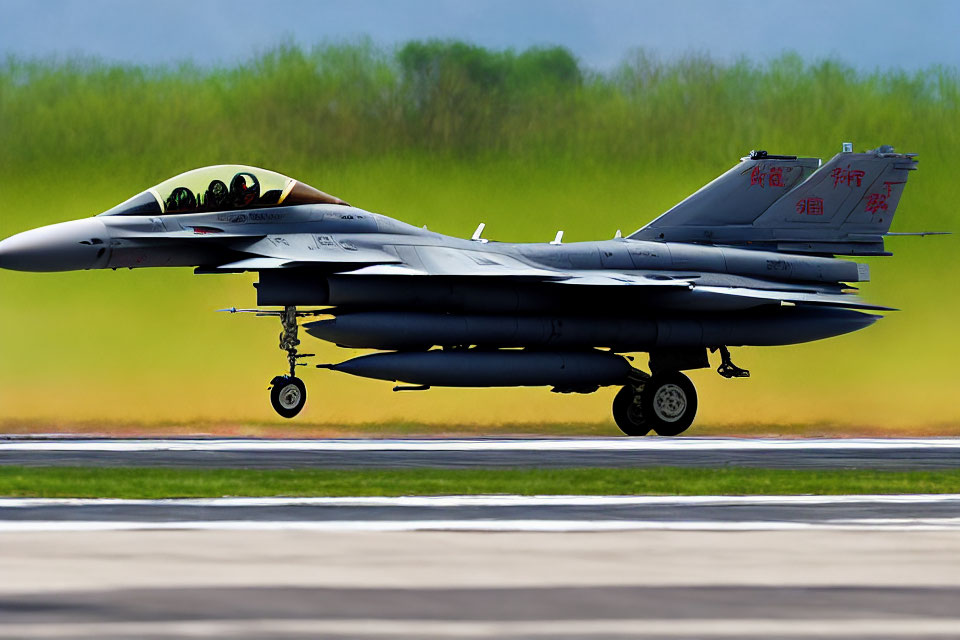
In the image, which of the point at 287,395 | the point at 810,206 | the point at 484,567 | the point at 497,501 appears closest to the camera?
the point at 484,567

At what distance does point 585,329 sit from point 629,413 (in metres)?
2.09

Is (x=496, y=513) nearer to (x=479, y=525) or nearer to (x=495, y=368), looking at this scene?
(x=479, y=525)

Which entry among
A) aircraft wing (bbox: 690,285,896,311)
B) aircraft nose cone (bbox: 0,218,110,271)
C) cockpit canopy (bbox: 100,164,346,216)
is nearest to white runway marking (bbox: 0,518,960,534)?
aircraft nose cone (bbox: 0,218,110,271)

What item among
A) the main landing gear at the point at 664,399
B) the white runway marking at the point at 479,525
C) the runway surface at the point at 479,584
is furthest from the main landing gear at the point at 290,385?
the runway surface at the point at 479,584

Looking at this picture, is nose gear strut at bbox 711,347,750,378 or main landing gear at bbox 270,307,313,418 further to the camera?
nose gear strut at bbox 711,347,750,378

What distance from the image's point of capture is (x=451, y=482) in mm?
14594

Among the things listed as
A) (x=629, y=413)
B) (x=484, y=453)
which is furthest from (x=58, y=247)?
(x=629, y=413)

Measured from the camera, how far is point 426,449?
20141 millimetres

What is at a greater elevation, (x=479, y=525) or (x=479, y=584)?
(x=479, y=525)

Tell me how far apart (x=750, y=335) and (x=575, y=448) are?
5746mm

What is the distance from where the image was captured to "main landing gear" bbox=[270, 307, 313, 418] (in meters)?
22.9

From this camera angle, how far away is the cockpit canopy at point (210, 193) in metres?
23.1

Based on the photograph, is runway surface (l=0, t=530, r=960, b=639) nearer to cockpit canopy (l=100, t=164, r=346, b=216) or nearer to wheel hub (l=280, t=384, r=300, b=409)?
wheel hub (l=280, t=384, r=300, b=409)

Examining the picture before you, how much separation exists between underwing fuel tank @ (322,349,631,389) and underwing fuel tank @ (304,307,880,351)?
0.30 meters
